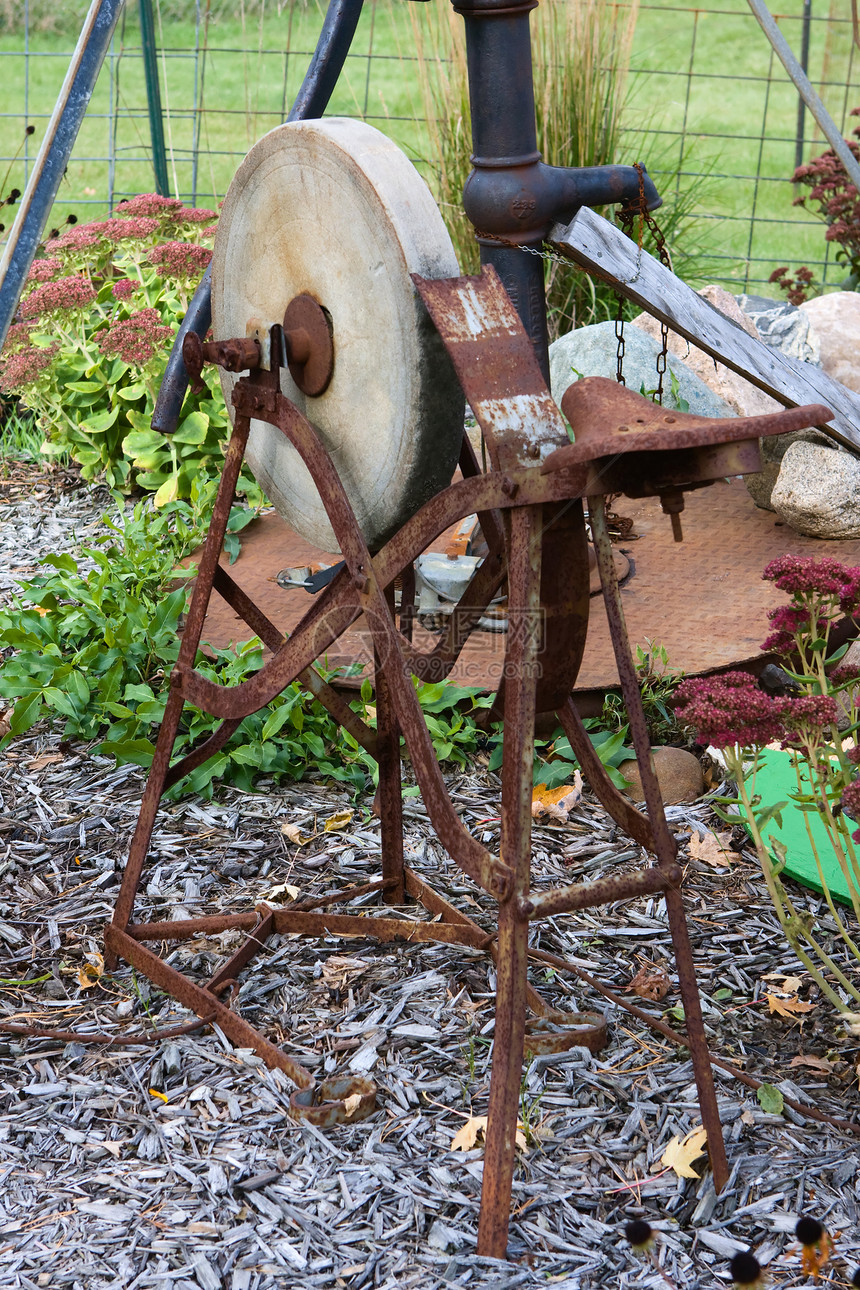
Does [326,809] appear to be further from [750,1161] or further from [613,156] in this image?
[613,156]

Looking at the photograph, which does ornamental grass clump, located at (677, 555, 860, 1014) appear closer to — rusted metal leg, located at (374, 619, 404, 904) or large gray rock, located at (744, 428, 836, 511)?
rusted metal leg, located at (374, 619, 404, 904)

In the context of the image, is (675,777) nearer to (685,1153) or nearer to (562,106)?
(685,1153)

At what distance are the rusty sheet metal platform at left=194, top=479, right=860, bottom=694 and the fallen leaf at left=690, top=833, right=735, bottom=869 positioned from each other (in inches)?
19.7

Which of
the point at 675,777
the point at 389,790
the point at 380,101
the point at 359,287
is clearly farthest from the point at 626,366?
the point at 380,101

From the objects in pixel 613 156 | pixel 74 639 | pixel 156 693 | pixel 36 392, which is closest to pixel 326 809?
pixel 156 693

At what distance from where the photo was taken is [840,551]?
3.93 metres

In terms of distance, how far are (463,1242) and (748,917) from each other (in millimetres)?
1084

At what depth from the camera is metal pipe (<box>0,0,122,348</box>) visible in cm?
229

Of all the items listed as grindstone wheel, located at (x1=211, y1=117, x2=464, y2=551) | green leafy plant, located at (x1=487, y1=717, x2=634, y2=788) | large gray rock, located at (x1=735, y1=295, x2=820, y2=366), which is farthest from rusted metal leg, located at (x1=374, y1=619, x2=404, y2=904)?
large gray rock, located at (x1=735, y1=295, x2=820, y2=366)

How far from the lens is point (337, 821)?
3049 mm

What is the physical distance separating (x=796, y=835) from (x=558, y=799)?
22.4 inches

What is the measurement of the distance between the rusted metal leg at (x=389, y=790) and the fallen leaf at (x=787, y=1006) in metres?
0.79

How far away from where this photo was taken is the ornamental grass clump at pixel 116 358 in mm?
4609

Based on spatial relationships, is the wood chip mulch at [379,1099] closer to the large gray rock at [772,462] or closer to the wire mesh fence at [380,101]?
the large gray rock at [772,462]
